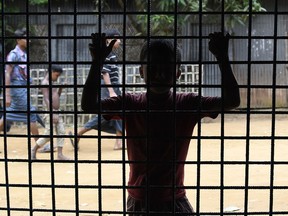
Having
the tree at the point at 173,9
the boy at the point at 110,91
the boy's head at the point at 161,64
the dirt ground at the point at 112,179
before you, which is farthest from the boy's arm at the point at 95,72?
the tree at the point at 173,9

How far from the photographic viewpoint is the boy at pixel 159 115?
2.18 m

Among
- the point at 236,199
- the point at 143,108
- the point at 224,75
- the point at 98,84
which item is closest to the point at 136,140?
the point at 143,108

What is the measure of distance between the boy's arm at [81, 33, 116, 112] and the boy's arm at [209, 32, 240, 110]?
43 cm

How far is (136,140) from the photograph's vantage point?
2410 mm

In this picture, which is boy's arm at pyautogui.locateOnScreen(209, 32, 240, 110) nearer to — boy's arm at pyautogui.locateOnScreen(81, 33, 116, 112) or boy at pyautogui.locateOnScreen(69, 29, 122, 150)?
boy's arm at pyautogui.locateOnScreen(81, 33, 116, 112)

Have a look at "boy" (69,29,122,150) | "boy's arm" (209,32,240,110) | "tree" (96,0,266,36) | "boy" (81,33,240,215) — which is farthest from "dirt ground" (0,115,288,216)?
"tree" (96,0,266,36)

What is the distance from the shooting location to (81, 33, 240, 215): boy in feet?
7.14

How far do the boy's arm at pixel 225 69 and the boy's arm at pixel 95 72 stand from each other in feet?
1.41

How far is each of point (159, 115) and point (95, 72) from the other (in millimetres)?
357

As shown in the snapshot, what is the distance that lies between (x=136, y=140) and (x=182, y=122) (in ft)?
0.76

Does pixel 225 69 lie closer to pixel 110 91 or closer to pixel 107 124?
pixel 110 91

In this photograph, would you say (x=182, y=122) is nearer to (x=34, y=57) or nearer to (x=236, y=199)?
(x=236, y=199)

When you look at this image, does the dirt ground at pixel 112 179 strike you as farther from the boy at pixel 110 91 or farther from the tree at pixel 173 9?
the tree at pixel 173 9

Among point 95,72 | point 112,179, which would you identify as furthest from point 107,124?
point 95,72
